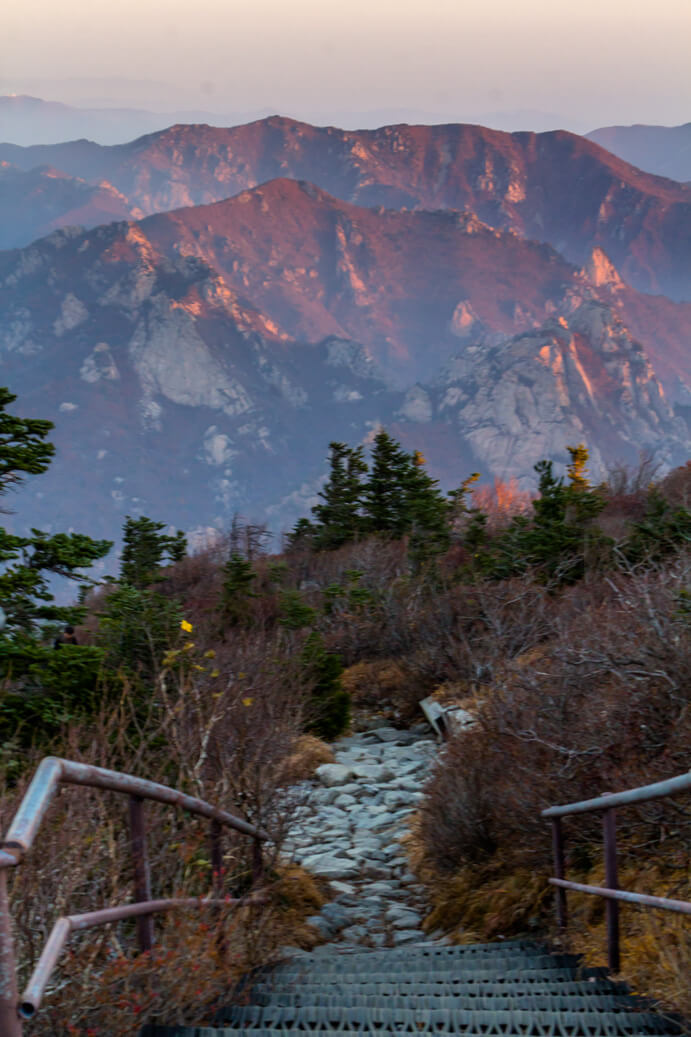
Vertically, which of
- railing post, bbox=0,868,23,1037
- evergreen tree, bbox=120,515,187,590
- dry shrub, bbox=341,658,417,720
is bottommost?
railing post, bbox=0,868,23,1037

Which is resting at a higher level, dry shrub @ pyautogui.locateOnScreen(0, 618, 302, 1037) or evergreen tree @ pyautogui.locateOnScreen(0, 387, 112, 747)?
evergreen tree @ pyautogui.locateOnScreen(0, 387, 112, 747)

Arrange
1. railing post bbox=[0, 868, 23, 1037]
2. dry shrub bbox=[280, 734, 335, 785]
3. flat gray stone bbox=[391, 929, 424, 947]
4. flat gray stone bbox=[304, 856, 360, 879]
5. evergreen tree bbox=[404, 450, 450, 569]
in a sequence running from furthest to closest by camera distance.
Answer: evergreen tree bbox=[404, 450, 450, 569] → dry shrub bbox=[280, 734, 335, 785] → flat gray stone bbox=[304, 856, 360, 879] → flat gray stone bbox=[391, 929, 424, 947] → railing post bbox=[0, 868, 23, 1037]

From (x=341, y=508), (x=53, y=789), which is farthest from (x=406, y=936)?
(x=341, y=508)

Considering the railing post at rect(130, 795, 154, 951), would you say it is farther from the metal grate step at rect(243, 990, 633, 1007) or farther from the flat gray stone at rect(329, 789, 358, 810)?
the flat gray stone at rect(329, 789, 358, 810)

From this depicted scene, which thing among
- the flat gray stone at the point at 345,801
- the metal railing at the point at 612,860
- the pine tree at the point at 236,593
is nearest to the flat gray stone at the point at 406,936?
the metal railing at the point at 612,860

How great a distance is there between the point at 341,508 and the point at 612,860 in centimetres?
3172

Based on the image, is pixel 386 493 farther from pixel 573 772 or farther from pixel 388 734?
pixel 573 772

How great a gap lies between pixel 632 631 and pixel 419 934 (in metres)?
2.82

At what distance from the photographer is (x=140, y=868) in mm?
3352

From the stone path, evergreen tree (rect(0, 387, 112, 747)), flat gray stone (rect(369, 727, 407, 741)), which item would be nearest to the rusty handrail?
the stone path

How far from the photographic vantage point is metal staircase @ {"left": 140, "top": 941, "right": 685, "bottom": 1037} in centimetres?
340

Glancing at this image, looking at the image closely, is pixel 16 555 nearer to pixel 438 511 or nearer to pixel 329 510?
pixel 438 511

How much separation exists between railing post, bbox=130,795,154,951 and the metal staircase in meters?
0.32

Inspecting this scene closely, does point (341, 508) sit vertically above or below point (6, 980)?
above
